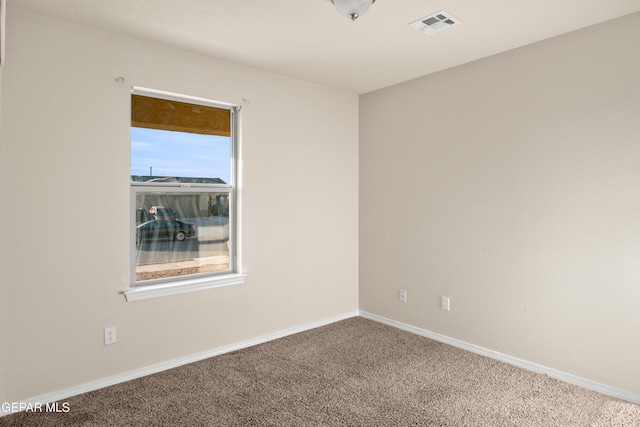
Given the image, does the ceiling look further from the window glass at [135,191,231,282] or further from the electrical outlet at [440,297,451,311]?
the electrical outlet at [440,297,451,311]

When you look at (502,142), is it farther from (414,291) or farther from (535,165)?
(414,291)

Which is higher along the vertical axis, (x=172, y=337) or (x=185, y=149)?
(x=185, y=149)

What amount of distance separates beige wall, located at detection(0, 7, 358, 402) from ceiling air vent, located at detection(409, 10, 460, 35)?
58.9 inches

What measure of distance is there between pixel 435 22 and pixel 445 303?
2.36 metres

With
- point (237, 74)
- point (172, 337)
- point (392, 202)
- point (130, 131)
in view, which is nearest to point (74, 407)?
point (172, 337)

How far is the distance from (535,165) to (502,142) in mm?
329

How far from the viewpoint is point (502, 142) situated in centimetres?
326

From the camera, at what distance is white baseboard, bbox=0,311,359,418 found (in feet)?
8.56

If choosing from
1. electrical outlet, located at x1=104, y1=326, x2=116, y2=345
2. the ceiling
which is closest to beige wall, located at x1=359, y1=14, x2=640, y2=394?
the ceiling

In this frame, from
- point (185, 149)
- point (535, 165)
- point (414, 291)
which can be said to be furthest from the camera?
point (414, 291)

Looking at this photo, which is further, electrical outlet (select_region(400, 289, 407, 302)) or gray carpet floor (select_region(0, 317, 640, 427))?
electrical outlet (select_region(400, 289, 407, 302))

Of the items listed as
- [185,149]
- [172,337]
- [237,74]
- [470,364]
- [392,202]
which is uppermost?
[237,74]

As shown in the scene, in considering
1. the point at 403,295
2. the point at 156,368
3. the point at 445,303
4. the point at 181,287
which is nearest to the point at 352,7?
the point at 181,287

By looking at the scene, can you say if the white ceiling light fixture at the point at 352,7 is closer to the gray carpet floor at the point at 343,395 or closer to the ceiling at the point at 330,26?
the ceiling at the point at 330,26
